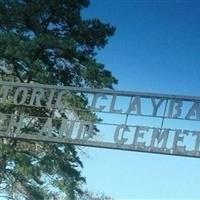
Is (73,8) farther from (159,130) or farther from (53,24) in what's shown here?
(159,130)

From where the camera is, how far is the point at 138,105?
11.1m

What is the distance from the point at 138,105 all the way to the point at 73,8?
347 inches

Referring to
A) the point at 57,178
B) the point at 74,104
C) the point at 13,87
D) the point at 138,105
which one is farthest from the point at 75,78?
the point at 138,105

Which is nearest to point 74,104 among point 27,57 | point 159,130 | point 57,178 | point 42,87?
point 27,57

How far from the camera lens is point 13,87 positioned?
1220 cm

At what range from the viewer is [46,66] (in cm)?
1769

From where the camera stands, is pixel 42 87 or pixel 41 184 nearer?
pixel 42 87

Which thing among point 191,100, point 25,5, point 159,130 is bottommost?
point 159,130

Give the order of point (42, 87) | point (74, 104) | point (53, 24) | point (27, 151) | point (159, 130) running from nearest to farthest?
point (159, 130) → point (42, 87) → point (74, 104) → point (27, 151) → point (53, 24)

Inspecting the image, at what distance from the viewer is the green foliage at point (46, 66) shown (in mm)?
16594

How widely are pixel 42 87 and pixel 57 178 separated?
7.17m

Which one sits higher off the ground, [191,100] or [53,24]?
[53,24]

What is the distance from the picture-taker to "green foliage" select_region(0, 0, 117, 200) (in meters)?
16.6

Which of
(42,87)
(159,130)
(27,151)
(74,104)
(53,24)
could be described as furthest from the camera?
(53,24)
